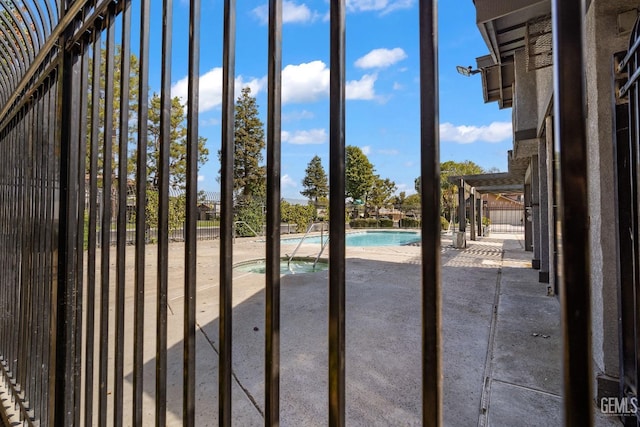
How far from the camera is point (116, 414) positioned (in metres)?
0.92

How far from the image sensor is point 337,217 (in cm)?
52

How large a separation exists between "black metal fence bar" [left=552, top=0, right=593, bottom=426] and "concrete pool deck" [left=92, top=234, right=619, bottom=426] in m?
0.39

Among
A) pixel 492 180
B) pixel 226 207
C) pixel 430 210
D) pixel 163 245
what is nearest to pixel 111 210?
pixel 163 245

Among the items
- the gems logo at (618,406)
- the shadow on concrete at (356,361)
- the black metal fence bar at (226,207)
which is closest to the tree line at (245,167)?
the black metal fence bar at (226,207)

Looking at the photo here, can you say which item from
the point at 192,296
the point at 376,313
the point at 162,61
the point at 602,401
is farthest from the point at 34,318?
the point at 602,401

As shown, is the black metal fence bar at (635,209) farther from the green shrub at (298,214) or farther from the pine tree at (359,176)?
the pine tree at (359,176)

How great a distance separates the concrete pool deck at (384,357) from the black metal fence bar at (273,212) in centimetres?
57

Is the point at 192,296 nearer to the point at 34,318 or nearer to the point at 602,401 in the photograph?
the point at 34,318

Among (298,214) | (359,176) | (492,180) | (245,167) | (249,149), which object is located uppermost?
(249,149)

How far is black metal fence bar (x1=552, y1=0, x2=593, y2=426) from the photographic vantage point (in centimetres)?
32

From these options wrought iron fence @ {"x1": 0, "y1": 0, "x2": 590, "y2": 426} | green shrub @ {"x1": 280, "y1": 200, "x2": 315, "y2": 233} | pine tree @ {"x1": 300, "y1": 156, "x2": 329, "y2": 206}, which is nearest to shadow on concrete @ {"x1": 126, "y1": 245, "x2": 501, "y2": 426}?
wrought iron fence @ {"x1": 0, "y1": 0, "x2": 590, "y2": 426}

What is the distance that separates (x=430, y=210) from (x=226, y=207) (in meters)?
0.42

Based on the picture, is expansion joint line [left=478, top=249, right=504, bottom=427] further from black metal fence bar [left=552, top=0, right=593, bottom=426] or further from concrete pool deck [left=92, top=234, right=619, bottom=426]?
black metal fence bar [left=552, top=0, right=593, bottom=426]

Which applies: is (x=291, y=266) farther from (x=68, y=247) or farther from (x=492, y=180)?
(x=492, y=180)
